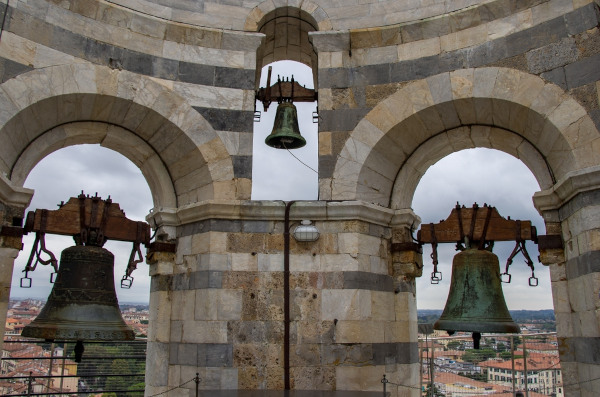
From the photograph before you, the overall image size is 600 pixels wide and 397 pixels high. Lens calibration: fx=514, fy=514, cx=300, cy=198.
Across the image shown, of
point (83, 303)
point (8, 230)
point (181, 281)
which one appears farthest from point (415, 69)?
point (8, 230)

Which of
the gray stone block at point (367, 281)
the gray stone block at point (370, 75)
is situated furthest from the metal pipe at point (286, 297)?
the gray stone block at point (370, 75)

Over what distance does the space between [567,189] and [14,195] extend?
560cm

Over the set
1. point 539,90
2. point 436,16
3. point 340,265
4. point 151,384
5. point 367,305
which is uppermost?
point 436,16

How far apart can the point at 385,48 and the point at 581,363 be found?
158 inches

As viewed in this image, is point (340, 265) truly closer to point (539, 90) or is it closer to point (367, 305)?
point (367, 305)

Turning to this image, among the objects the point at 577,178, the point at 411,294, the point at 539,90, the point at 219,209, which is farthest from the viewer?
the point at 411,294

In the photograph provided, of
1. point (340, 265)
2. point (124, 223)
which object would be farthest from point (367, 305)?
point (124, 223)

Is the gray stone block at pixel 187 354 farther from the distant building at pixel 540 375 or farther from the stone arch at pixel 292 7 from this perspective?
the stone arch at pixel 292 7

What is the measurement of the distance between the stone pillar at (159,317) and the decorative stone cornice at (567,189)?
13.6 ft

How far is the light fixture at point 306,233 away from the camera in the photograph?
5.66 m

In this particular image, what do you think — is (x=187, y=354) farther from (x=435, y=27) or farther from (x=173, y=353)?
(x=435, y=27)

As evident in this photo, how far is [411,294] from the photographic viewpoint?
614 cm

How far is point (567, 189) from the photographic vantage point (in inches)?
199

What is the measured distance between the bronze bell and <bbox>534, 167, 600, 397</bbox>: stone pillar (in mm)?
517
